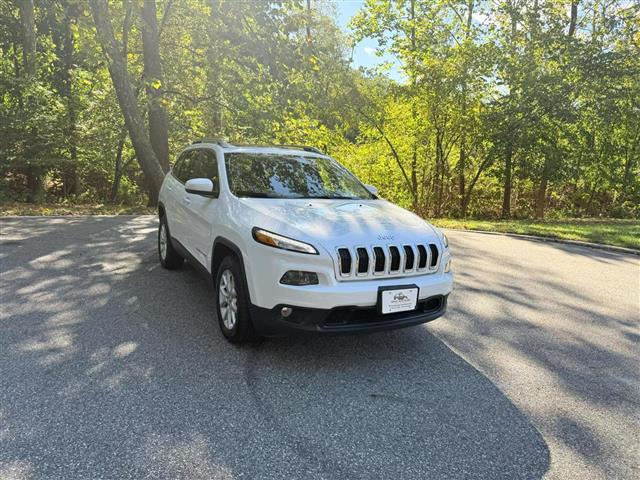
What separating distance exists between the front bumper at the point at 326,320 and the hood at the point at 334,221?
48 centimetres

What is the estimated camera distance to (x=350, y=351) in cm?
370

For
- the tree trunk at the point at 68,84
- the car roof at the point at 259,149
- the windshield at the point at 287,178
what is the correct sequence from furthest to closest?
the tree trunk at the point at 68,84 → the car roof at the point at 259,149 → the windshield at the point at 287,178

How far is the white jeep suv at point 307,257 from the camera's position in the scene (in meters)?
3.16

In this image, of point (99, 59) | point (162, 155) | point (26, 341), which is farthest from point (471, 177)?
point (26, 341)

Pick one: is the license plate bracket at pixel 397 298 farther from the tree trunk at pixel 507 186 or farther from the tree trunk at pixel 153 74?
the tree trunk at pixel 507 186

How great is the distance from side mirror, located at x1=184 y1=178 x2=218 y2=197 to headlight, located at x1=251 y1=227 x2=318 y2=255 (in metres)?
0.97

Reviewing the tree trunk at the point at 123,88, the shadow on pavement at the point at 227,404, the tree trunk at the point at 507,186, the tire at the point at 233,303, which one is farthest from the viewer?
the tree trunk at the point at 507,186

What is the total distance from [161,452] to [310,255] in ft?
4.88

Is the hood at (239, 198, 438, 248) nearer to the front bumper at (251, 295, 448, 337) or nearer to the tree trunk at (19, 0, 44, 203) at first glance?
the front bumper at (251, 295, 448, 337)

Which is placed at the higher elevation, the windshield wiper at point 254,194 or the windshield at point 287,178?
the windshield at point 287,178

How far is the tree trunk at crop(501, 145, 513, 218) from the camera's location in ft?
54.2

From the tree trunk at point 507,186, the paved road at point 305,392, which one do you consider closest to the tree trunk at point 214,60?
the paved road at point 305,392

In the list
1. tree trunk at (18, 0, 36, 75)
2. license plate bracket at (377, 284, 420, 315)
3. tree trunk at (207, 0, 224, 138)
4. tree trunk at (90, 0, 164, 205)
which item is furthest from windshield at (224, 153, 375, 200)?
tree trunk at (18, 0, 36, 75)

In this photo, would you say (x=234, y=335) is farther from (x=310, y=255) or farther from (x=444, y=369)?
(x=444, y=369)
